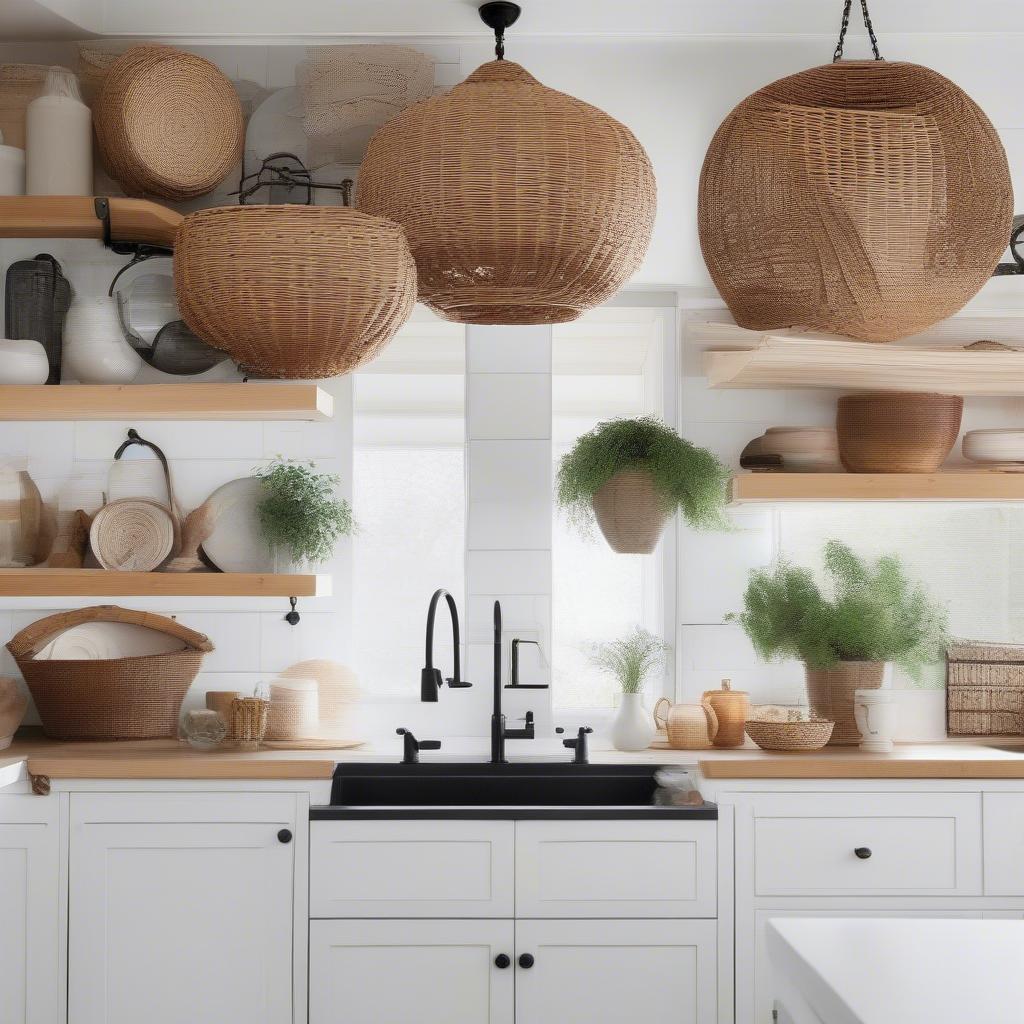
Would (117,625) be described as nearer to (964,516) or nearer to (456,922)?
(456,922)

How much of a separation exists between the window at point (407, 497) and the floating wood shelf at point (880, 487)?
890mm

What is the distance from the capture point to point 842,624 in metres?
3.13

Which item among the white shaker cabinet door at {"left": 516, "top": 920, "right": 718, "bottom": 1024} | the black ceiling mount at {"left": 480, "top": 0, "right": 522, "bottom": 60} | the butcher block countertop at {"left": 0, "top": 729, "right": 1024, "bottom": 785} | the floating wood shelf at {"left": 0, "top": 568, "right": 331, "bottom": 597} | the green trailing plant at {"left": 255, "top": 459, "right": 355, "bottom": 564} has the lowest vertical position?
the white shaker cabinet door at {"left": 516, "top": 920, "right": 718, "bottom": 1024}

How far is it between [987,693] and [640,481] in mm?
1155

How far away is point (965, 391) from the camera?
3.22 metres

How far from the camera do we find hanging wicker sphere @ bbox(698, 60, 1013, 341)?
124cm

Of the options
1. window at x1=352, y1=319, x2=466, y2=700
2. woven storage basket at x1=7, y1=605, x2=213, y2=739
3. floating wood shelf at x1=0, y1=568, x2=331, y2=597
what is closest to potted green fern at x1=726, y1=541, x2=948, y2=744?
window at x1=352, y1=319, x2=466, y2=700

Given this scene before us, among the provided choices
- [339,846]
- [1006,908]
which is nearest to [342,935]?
[339,846]

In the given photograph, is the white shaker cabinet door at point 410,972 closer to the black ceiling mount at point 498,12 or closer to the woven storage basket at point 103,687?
the woven storage basket at point 103,687

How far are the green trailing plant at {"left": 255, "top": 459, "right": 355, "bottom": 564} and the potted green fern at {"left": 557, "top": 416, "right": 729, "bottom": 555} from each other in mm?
646

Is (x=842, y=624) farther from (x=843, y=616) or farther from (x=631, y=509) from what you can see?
→ (x=631, y=509)

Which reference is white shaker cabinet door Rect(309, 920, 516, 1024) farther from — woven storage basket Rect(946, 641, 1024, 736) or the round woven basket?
the round woven basket

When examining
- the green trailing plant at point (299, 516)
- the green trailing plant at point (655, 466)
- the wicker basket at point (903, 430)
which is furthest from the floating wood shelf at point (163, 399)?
the wicker basket at point (903, 430)

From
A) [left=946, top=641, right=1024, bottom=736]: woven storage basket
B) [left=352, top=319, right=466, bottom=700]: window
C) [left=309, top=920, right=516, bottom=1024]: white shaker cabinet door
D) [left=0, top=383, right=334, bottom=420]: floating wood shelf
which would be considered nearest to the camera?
[left=309, top=920, right=516, bottom=1024]: white shaker cabinet door
